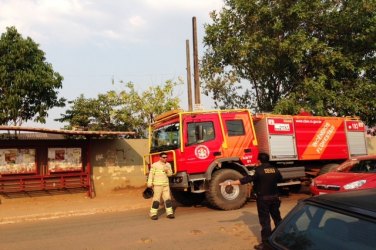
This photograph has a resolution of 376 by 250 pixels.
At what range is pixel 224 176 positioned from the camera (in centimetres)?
1136

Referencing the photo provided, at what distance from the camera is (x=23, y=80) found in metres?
18.8

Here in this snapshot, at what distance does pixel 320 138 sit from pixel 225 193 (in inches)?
165

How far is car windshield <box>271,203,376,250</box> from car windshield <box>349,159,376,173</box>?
282 inches

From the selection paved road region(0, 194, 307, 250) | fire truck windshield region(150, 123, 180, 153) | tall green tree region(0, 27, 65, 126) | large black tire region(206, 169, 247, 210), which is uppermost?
tall green tree region(0, 27, 65, 126)

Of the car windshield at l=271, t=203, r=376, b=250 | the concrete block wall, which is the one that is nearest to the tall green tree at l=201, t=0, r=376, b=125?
the concrete block wall

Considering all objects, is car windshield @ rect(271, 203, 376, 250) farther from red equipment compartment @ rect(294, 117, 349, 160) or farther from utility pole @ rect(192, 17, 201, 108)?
utility pole @ rect(192, 17, 201, 108)

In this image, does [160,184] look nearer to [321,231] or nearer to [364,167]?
[364,167]

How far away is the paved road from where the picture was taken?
298 inches

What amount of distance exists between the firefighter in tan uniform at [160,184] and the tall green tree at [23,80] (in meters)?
10.6

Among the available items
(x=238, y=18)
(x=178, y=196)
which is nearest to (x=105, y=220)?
(x=178, y=196)

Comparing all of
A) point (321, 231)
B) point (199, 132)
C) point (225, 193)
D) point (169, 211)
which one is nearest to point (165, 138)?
point (199, 132)

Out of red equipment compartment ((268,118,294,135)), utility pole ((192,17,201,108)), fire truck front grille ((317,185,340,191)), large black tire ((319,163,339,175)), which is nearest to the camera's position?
fire truck front grille ((317,185,340,191))

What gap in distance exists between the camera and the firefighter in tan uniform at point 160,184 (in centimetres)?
1036

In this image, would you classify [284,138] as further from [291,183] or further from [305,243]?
[305,243]
